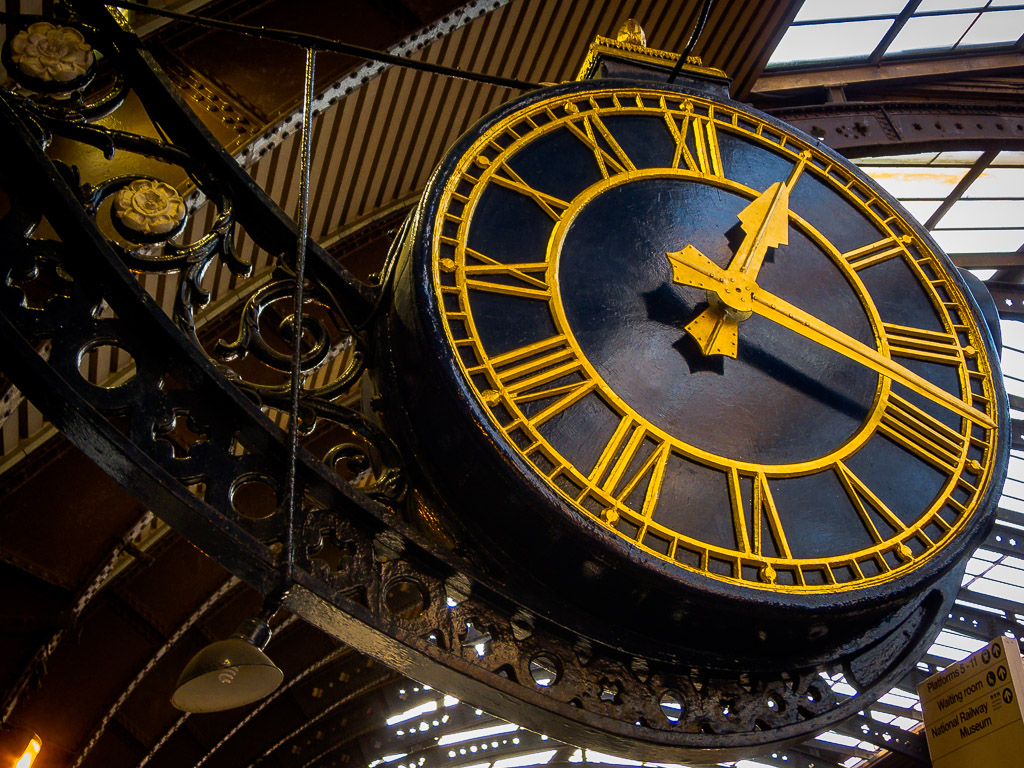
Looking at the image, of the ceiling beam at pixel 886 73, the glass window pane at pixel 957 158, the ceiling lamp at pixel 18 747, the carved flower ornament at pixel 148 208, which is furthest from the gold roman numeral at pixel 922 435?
the glass window pane at pixel 957 158

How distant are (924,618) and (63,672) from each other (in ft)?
25.2

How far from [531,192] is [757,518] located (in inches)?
36.3

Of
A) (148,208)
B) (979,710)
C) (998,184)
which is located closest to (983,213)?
(998,184)

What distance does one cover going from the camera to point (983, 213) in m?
10.5

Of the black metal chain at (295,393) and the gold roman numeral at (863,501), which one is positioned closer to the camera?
the black metal chain at (295,393)

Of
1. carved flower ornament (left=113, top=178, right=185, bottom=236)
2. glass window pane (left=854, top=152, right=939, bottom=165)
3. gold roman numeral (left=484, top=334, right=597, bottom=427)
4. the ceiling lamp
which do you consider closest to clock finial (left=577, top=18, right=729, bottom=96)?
gold roman numeral (left=484, top=334, right=597, bottom=427)

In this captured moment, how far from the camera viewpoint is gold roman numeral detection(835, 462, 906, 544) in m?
2.18

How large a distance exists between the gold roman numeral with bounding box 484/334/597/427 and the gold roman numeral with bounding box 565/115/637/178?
0.60m

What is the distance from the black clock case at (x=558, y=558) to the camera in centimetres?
192

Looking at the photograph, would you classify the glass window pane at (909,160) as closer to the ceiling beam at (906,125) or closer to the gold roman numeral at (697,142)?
the ceiling beam at (906,125)

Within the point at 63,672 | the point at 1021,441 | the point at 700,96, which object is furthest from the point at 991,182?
the point at 63,672

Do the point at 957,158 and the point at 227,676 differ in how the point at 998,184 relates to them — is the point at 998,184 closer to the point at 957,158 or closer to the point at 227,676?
the point at 957,158

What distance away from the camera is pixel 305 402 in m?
2.13

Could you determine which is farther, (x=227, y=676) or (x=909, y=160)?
(x=909, y=160)
